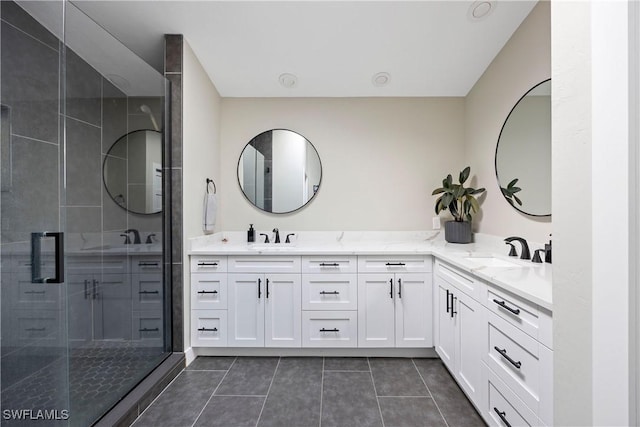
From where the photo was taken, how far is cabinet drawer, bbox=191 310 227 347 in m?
2.19

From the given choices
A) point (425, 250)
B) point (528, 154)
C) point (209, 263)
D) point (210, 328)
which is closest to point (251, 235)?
point (209, 263)

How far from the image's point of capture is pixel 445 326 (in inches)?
77.2

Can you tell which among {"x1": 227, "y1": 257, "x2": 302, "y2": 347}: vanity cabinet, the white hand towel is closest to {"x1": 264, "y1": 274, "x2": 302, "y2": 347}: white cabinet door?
{"x1": 227, "y1": 257, "x2": 302, "y2": 347}: vanity cabinet

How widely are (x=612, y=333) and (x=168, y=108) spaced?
250 cm

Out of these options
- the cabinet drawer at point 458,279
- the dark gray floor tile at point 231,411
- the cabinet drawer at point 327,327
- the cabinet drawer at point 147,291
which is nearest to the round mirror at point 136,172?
the cabinet drawer at point 147,291

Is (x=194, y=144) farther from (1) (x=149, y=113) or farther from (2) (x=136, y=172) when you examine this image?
(2) (x=136, y=172)

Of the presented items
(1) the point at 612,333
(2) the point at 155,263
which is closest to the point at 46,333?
(2) the point at 155,263

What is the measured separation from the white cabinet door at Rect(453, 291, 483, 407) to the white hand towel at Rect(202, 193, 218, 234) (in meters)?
2.04

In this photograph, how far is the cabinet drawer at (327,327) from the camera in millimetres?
2215

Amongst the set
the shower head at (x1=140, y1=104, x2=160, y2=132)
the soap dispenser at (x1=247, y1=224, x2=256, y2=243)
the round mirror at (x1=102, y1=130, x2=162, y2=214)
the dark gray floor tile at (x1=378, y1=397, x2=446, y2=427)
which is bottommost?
the dark gray floor tile at (x1=378, y1=397, x2=446, y2=427)

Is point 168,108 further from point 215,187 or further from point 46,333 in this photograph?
point 46,333

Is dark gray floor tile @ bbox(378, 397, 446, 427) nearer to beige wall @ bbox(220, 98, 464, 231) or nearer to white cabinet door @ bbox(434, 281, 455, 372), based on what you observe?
white cabinet door @ bbox(434, 281, 455, 372)

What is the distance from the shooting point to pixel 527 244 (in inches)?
73.1

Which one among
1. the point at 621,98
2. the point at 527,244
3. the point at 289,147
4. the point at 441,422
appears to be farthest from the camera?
the point at 289,147
